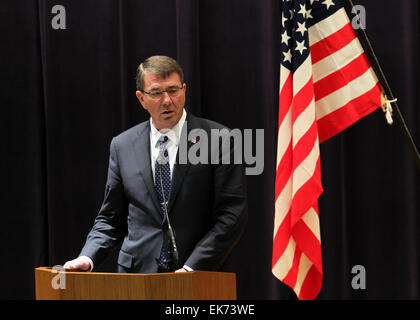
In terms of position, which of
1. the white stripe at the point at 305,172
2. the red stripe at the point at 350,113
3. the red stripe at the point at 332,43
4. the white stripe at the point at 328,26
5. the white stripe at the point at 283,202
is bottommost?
the white stripe at the point at 283,202

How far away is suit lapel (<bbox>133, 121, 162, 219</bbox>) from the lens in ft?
9.38

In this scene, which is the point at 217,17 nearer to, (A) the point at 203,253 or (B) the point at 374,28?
(B) the point at 374,28

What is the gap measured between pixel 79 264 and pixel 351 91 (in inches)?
66.3

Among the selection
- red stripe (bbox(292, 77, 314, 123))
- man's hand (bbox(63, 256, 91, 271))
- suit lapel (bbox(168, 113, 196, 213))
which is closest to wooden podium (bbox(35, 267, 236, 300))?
man's hand (bbox(63, 256, 91, 271))

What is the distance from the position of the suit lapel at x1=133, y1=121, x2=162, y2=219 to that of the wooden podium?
0.80 metres

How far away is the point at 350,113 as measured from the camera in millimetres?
3189

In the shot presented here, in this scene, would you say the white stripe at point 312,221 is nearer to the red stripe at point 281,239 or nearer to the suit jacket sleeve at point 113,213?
the red stripe at point 281,239

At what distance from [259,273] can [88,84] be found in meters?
1.72

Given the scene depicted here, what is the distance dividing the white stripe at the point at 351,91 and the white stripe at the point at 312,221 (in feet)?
1.87

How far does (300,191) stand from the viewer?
126 inches

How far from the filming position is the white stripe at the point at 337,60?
3.18 meters

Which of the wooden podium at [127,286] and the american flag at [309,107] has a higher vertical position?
the american flag at [309,107]

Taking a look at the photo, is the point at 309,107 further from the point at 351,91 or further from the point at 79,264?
the point at 79,264

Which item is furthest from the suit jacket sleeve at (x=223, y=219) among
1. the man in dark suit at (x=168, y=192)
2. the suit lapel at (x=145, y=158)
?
the suit lapel at (x=145, y=158)
